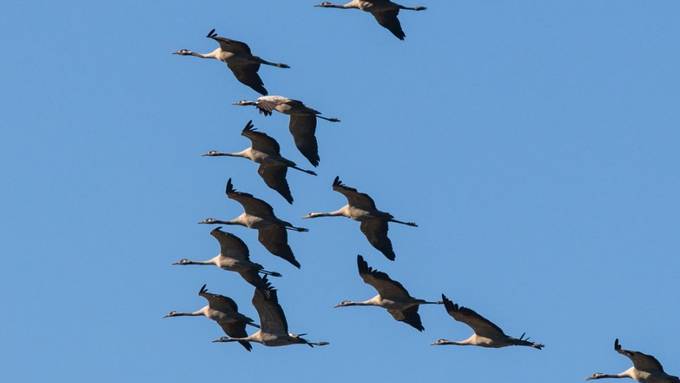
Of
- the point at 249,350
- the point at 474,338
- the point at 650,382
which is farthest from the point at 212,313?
the point at 650,382

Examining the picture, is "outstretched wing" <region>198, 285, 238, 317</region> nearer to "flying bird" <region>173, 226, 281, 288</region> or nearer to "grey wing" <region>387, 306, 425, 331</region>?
"flying bird" <region>173, 226, 281, 288</region>

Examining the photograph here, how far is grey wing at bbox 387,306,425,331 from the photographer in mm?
70750

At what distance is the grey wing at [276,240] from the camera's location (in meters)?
73.7

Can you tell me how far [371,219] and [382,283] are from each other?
3.06 m

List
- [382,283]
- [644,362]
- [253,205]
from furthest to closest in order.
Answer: [253,205], [382,283], [644,362]

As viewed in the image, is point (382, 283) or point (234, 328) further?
point (234, 328)

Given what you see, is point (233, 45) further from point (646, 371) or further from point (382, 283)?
point (646, 371)

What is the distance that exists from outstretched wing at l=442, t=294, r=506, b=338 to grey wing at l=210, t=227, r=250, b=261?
875 cm

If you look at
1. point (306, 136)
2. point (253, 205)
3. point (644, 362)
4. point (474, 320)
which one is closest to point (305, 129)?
point (306, 136)

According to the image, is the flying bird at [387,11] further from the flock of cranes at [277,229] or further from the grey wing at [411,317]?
the grey wing at [411,317]

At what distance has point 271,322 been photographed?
232 feet

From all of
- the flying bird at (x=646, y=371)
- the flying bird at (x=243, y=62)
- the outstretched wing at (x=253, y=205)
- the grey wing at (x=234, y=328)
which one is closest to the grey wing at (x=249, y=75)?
the flying bird at (x=243, y=62)

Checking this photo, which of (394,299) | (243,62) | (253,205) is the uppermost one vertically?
(243,62)

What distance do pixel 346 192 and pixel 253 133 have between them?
3156 millimetres
